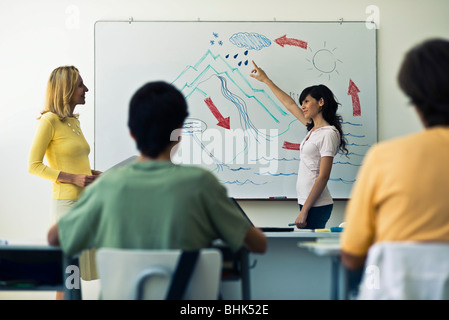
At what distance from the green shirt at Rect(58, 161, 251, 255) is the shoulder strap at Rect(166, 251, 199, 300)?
0.33ft

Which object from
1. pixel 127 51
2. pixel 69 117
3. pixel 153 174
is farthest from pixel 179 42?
pixel 153 174

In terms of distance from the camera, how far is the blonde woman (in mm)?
3014

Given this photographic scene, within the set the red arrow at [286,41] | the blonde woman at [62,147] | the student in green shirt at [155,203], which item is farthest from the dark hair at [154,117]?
the red arrow at [286,41]

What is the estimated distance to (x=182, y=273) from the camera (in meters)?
1.48

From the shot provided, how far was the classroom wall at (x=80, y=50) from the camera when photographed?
14.0 ft

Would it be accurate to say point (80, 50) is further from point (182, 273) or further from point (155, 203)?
point (182, 273)

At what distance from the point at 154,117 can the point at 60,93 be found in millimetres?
1682

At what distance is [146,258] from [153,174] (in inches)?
9.9

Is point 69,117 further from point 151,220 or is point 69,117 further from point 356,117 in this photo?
point 356,117

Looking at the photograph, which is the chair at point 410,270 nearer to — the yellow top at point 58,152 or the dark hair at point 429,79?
the dark hair at point 429,79

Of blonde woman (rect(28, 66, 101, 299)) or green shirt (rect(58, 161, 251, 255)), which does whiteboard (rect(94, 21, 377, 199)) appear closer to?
blonde woman (rect(28, 66, 101, 299))

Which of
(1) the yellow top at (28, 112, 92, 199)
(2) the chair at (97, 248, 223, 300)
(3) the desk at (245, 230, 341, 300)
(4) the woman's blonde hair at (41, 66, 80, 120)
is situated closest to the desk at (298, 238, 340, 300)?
(2) the chair at (97, 248, 223, 300)

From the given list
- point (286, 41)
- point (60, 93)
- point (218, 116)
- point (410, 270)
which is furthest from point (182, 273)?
point (286, 41)
